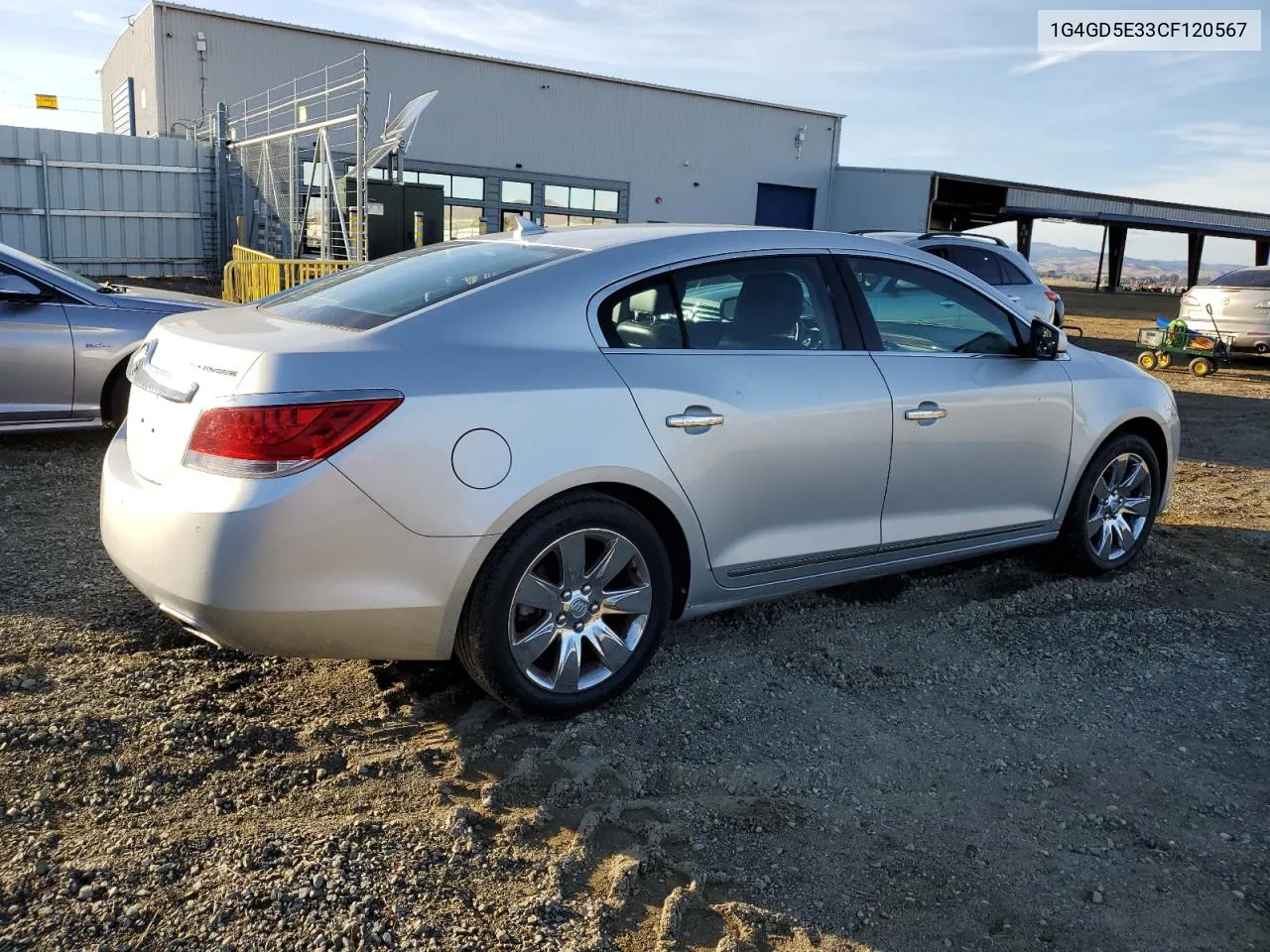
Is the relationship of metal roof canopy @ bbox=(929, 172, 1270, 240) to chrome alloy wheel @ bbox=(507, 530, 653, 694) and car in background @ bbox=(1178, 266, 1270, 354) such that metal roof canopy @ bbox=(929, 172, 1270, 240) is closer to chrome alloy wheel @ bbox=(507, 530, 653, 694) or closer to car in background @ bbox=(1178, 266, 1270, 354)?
car in background @ bbox=(1178, 266, 1270, 354)

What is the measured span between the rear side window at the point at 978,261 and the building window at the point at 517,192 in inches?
840

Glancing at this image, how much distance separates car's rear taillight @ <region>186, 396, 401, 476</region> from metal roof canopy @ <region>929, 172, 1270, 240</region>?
3482cm

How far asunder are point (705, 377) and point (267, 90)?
25.8 m

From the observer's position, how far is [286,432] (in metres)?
2.85

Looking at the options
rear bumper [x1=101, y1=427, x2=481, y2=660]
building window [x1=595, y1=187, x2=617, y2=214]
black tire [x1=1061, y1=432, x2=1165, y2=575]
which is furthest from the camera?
building window [x1=595, y1=187, x2=617, y2=214]

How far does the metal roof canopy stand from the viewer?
38.8m

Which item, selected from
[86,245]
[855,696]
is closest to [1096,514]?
[855,696]

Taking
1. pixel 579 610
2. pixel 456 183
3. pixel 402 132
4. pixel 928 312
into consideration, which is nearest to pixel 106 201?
pixel 402 132

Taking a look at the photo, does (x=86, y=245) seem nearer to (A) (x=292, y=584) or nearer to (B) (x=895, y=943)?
(A) (x=292, y=584)

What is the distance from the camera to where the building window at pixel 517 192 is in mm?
30547

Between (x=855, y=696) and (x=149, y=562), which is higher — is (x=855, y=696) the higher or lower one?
the lower one

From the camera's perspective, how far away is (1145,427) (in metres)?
5.18

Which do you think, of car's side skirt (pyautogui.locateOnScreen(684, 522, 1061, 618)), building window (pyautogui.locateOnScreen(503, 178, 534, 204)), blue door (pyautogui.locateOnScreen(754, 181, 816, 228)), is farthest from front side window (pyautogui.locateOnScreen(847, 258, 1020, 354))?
blue door (pyautogui.locateOnScreen(754, 181, 816, 228))

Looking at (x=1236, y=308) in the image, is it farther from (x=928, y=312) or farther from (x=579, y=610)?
(x=579, y=610)
